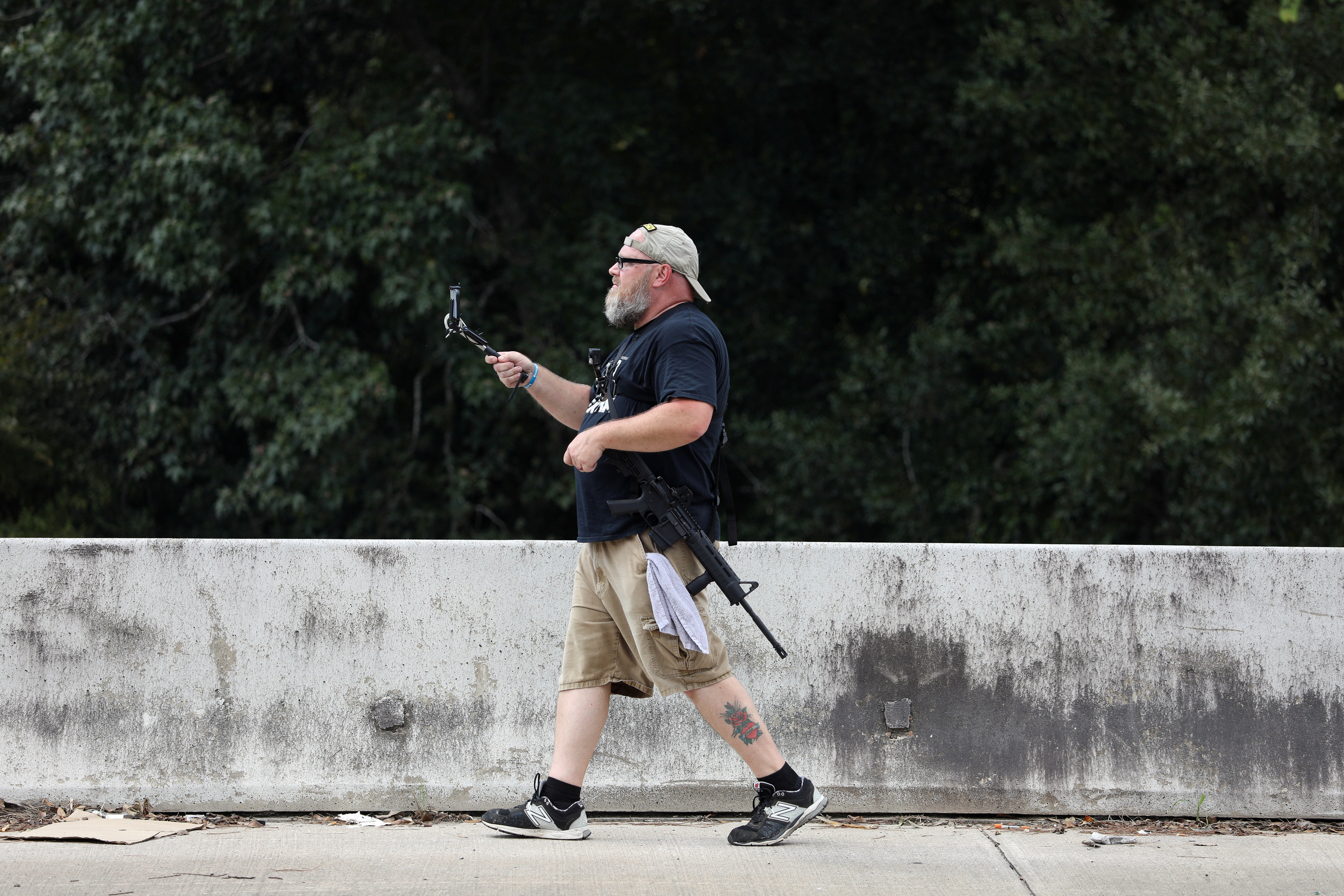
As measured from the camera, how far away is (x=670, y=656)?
3.68 meters

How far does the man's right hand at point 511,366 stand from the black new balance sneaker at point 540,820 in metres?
1.32

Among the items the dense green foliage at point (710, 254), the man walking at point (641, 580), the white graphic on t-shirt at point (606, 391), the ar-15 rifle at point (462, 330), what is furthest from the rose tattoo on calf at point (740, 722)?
the dense green foliage at point (710, 254)

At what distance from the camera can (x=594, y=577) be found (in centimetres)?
383

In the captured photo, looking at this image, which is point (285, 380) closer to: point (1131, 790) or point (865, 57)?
point (865, 57)

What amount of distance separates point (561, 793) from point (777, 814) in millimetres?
688

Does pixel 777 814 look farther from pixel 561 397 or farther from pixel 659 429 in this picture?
→ pixel 561 397

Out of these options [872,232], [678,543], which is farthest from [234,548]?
[872,232]

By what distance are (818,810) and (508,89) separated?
10.4 meters

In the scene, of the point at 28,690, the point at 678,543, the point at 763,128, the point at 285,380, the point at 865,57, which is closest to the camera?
the point at 678,543

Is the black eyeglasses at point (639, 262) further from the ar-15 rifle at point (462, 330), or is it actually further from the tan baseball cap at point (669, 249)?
the ar-15 rifle at point (462, 330)

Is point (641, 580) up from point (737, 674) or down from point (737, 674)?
up

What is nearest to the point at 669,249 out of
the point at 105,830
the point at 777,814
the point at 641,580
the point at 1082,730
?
the point at 641,580

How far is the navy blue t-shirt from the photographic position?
367cm

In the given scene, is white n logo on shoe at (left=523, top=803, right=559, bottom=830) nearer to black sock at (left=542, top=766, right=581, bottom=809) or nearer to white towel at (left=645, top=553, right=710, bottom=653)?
black sock at (left=542, top=766, right=581, bottom=809)
